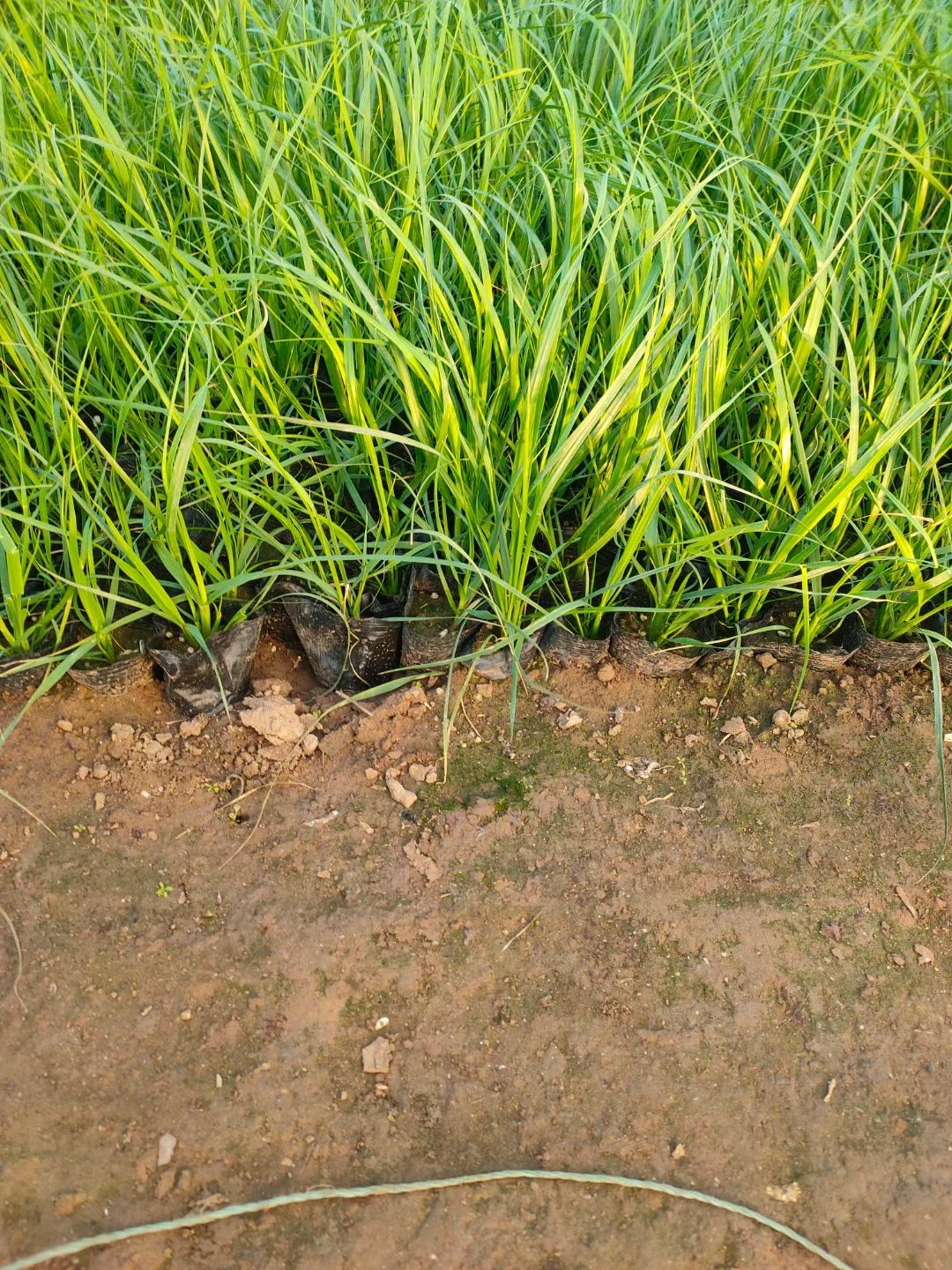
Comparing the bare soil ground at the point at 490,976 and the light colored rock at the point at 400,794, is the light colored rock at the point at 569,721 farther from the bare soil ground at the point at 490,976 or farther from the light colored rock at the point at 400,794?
the light colored rock at the point at 400,794

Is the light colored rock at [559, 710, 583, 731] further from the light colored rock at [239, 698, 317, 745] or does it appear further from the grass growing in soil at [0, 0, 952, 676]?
the light colored rock at [239, 698, 317, 745]

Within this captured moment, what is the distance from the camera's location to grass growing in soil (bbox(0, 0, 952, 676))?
5.17ft

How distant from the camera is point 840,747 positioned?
1763 mm

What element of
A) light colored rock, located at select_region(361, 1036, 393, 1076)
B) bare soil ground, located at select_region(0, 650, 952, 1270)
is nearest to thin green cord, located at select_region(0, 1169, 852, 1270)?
bare soil ground, located at select_region(0, 650, 952, 1270)

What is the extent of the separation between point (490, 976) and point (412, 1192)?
0.32 meters

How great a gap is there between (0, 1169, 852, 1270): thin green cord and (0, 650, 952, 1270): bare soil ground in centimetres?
1

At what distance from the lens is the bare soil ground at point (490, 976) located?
1256 millimetres

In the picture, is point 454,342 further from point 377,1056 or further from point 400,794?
point 377,1056

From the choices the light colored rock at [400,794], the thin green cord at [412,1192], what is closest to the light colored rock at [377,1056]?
the thin green cord at [412,1192]

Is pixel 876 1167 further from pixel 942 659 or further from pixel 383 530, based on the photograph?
pixel 383 530

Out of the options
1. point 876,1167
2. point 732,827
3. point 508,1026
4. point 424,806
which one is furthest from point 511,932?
point 876,1167

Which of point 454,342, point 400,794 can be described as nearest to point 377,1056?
point 400,794

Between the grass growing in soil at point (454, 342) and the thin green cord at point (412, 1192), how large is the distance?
2.69 ft

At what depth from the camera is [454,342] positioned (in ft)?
5.99
